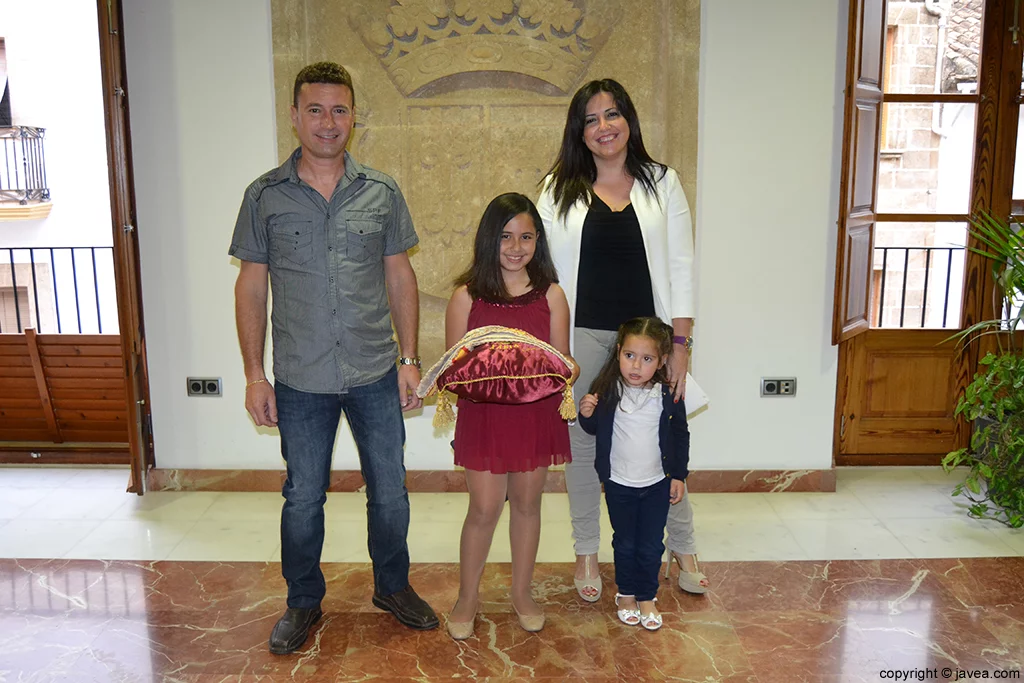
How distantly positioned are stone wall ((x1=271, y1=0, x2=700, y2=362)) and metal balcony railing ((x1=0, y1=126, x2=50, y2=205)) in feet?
17.7

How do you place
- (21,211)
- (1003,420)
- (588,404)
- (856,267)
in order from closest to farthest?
(588,404) → (1003,420) → (856,267) → (21,211)

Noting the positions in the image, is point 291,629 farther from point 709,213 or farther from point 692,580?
point 709,213

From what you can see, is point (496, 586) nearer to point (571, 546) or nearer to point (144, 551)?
point (571, 546)

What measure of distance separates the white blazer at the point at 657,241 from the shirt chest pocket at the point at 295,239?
0.70 metres

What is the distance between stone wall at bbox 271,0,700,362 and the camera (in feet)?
11.4

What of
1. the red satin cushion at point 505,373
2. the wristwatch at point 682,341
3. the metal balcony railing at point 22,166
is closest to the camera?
the red satin cushion at point 505,373

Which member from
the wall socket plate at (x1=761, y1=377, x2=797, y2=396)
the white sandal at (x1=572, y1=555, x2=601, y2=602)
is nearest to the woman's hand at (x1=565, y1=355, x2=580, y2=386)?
the white sandal at (x1=572, y1=555, x2=601, y2=602)

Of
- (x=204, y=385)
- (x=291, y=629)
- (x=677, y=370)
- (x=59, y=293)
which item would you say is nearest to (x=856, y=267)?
(x=677, y=370)

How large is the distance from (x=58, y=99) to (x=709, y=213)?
677 cm

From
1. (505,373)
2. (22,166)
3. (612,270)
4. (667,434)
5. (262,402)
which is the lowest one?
(667,434)

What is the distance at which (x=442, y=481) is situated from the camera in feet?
12.6

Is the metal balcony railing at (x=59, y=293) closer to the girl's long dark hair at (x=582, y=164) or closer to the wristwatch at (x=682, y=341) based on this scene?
the girl's long dark hair at (x=582, y=164)

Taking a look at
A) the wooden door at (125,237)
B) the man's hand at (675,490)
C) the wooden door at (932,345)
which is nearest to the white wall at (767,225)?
the wooden door at (932,345)

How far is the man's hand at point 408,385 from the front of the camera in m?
2.52
